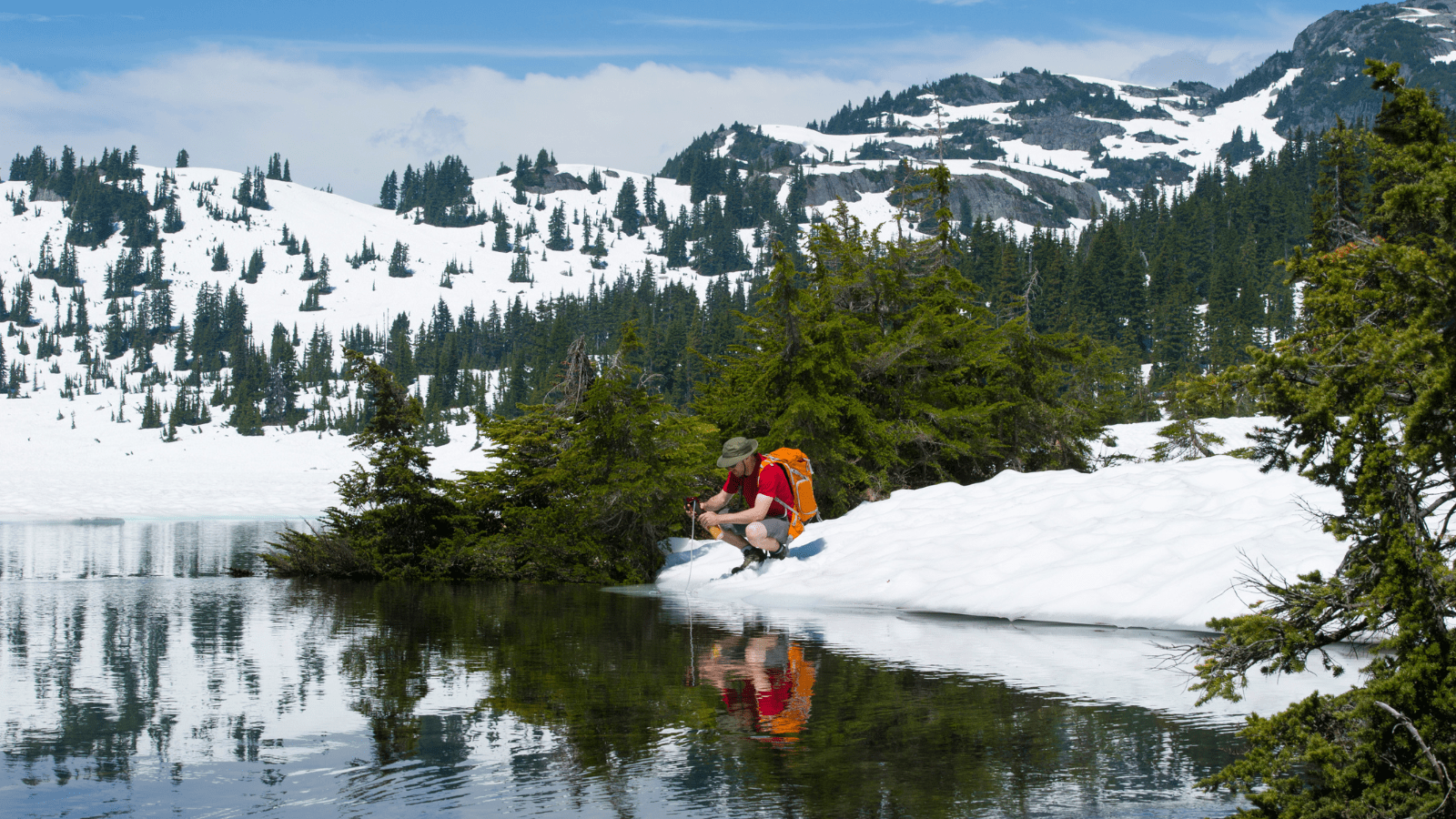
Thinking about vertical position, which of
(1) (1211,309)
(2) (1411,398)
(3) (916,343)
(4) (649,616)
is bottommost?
(4) (649,616)

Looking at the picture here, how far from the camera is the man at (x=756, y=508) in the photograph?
13805 millimetres

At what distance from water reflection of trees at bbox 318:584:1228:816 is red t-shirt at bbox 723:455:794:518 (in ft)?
15.5

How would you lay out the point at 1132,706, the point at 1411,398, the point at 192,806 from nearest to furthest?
the point at 1411,398, the point at 192,806, the point at 1132,706

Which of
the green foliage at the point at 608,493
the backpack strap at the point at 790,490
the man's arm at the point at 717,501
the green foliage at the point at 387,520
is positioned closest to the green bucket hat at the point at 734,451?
the man's arm at the point at 717,501

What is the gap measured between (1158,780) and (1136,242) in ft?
520

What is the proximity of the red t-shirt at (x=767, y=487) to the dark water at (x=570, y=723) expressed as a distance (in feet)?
8.50

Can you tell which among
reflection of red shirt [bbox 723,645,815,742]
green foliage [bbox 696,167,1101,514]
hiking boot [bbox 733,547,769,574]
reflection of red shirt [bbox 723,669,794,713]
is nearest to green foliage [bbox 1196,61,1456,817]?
reflection of red shirt [bbox 723,645,815,742]

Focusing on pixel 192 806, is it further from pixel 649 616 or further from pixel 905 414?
pixel 905 414

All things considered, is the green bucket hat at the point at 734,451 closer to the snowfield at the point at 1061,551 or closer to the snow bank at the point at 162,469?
the snowfield at the point at 1061,551

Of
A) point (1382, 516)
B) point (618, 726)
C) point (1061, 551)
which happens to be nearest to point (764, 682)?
point (618, 726)

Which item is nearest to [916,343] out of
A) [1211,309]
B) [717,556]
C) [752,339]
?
[752,339]

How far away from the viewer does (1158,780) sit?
5.14 meters

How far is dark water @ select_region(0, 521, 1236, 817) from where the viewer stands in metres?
4.95

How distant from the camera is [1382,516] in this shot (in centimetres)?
391
